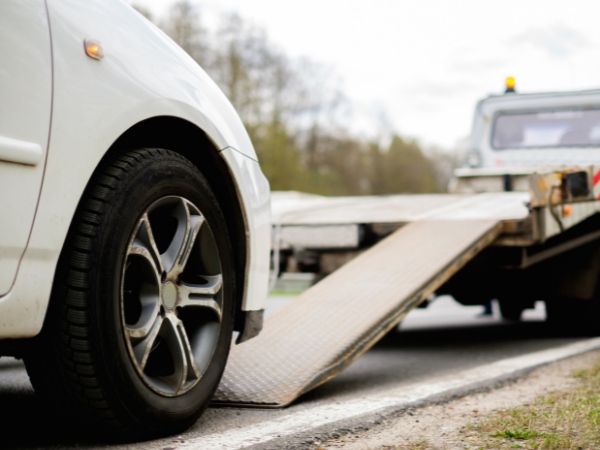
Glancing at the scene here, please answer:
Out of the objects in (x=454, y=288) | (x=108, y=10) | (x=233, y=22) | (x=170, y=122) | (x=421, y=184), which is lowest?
(x=454, y=288)

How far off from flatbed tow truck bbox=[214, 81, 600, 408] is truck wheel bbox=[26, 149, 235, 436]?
60cm

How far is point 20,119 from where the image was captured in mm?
1788

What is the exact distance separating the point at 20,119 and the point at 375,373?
297 cm

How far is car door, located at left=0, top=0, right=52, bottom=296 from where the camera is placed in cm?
175

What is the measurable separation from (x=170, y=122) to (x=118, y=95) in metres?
0.34

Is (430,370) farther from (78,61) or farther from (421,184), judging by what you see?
(421,184)

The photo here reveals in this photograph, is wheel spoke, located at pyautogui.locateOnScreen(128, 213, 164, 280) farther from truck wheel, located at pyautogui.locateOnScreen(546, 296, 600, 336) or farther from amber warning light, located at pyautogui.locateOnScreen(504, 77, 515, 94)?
amber warning light, located at pyautogui.locateOnScreen(504, 77, 515, 94)

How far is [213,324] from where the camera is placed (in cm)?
253

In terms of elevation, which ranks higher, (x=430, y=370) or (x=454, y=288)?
(x=454, y=288)

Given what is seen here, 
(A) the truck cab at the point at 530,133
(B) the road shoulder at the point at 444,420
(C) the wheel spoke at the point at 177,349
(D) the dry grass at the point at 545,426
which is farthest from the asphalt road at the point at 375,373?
(A) the truck cab at the point at 530,133

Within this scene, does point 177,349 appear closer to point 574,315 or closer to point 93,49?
point 93,49

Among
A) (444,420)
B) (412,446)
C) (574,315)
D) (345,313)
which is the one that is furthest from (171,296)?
(574,315)

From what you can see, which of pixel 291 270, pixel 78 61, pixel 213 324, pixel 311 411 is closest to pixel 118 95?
pixel 78 61

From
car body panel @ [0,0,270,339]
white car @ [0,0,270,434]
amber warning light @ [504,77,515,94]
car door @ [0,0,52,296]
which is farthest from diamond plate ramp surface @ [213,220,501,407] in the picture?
amber warning light @ [504,77,515,94]
